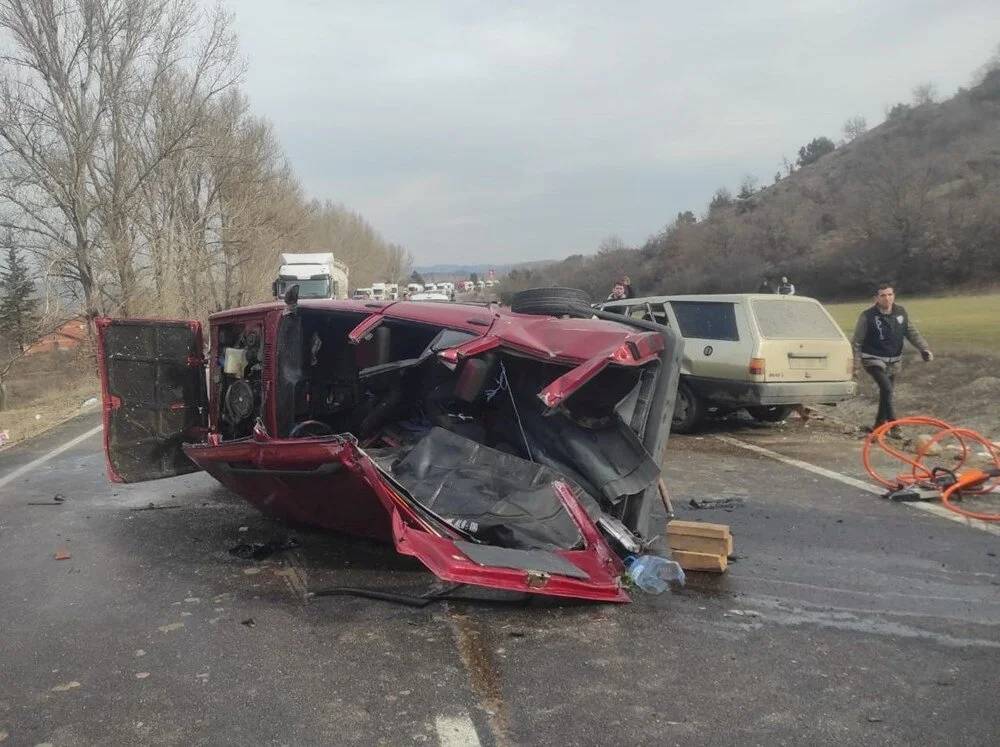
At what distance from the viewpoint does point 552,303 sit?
5605mm

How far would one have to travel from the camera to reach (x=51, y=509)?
6.98m

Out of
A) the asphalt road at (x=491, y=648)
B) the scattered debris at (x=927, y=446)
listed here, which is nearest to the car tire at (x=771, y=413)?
the scattered debris at (x=927, y=446)

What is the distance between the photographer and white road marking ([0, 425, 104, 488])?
8.54 m

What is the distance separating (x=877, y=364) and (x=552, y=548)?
6523 millimetres

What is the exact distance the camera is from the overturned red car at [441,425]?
4.30m

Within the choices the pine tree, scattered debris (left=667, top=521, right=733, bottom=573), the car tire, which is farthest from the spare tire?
the pine tree

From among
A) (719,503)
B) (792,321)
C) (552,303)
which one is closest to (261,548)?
(552,303)

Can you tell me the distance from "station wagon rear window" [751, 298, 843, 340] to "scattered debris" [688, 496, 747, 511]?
11.2 feet

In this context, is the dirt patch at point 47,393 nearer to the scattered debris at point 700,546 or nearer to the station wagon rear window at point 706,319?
the station wagon rear window at point 706,319

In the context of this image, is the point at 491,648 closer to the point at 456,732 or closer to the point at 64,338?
the point at 456,732

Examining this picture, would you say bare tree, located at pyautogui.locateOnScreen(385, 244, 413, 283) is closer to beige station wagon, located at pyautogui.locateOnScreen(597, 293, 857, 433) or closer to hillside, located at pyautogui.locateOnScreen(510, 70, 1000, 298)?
hillside, located at pyautogui.locateOnScreen(510, 70, 1000, 298)

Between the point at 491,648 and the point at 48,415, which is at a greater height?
the point at 491,648

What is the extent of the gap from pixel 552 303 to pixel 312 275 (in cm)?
2285

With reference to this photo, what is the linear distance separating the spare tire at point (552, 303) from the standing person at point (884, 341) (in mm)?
5103
